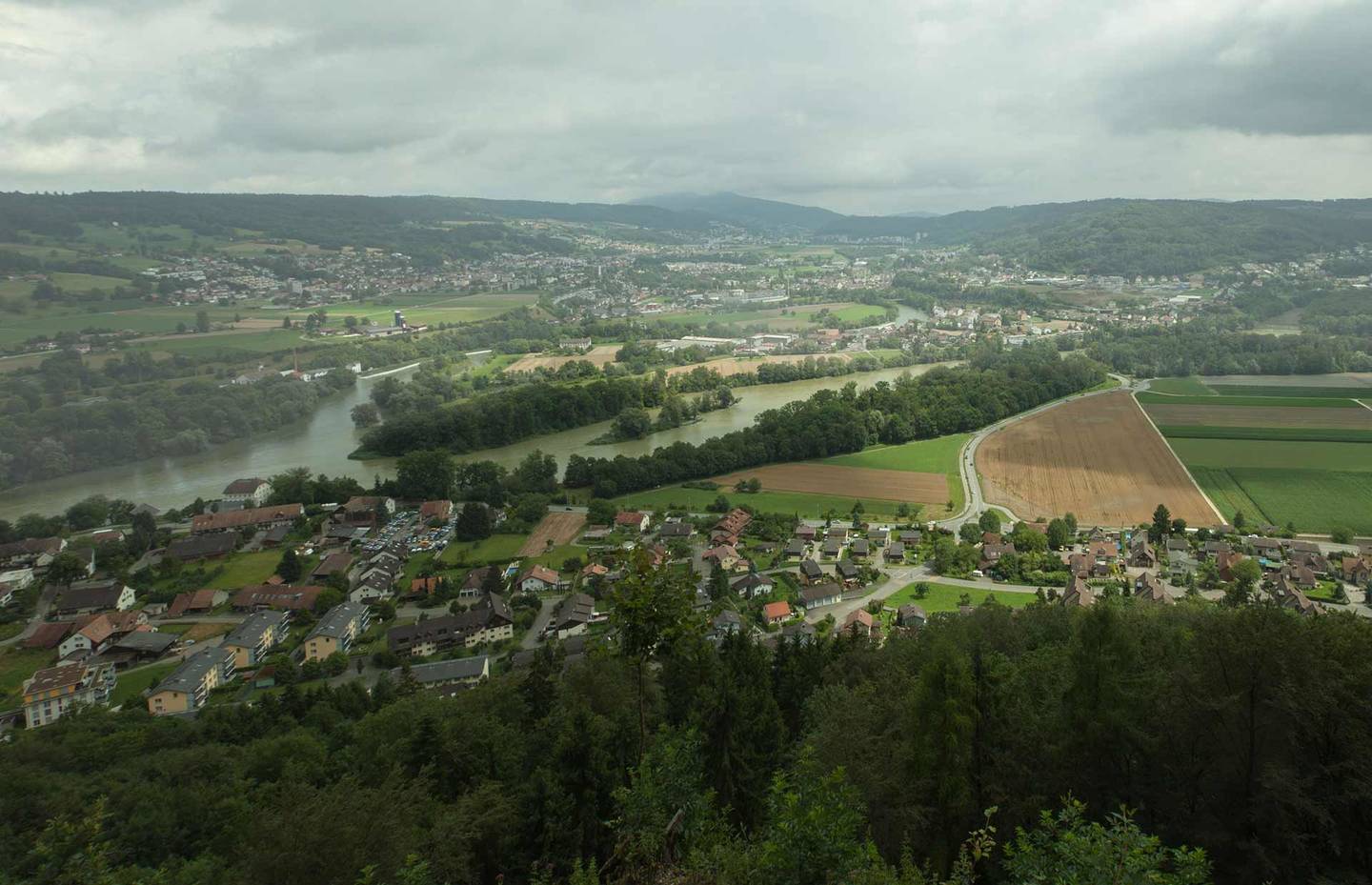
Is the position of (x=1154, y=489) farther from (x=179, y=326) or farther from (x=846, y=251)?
(x=846, y=251)

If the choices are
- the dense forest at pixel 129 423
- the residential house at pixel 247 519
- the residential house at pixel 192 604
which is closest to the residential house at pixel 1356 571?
the residential house at pixel 192 604

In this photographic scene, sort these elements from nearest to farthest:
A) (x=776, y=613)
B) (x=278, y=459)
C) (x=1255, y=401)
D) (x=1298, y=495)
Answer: (x=776, y=613), (x=1298, y=495), (x=278, y=459), (x=1255, y=401)

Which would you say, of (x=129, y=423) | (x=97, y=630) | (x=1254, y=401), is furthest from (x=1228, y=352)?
(x=129, y=423)

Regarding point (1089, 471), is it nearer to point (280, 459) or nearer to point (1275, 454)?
point (1275, 454)

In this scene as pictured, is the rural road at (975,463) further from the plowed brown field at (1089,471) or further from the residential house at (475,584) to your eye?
the residential house at (475,584)

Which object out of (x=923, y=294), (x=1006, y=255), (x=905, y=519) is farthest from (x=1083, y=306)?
(x=905, y=519)

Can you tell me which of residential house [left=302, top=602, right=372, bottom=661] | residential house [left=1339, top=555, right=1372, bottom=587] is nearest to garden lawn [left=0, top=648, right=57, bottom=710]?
residential house [left=302, top=602, right=372, bottom=661]
